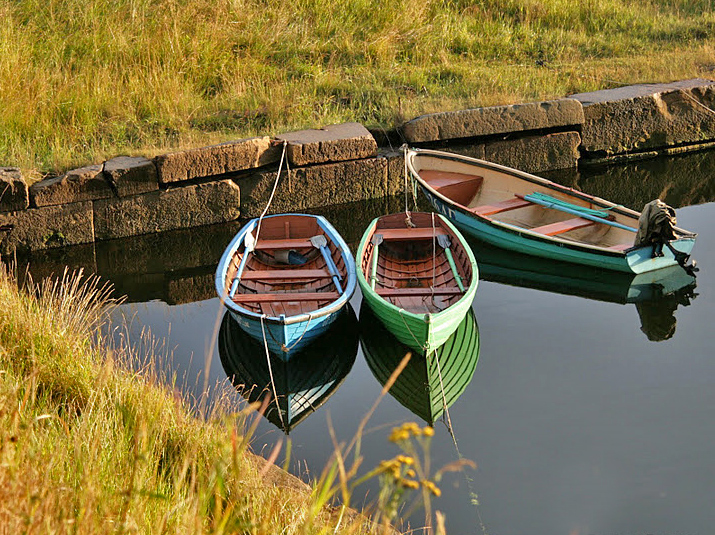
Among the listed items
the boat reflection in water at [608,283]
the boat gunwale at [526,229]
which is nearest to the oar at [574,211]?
the boat gunwale at [526,229]

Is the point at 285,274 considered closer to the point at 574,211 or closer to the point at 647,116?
the point at 574,211

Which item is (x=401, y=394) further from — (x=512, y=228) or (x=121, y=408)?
(x=512, y=228)

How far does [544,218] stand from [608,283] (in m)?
1.32

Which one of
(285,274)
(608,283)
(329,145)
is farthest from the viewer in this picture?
(329,145)

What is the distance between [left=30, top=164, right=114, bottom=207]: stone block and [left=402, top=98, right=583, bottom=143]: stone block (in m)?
3.41

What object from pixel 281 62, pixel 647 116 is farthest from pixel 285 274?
pixel 647 116

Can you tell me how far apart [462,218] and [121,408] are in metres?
4.58

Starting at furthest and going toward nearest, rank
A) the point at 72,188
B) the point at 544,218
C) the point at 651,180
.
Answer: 1. the point at 651,180
2. the point at 544,218
3. the point at 72,188

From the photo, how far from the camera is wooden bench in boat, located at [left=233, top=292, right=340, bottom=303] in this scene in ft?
20.1

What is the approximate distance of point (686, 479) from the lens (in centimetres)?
451

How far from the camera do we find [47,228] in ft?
26.4

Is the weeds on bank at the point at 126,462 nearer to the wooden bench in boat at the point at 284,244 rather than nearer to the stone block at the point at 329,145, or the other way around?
the wooden bench in boat at the point at 284,244

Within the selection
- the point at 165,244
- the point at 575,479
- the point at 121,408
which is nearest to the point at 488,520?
the point at 575,479

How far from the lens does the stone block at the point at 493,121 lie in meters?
9.25
